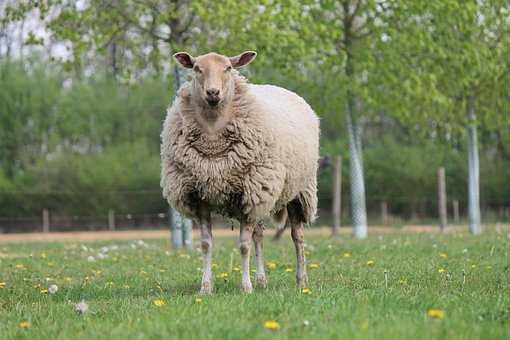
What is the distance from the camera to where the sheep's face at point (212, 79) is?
25.0 feet

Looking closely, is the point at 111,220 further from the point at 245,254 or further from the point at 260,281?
the point at 245,254

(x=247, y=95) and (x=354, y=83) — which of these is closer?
(x=247, y=95)

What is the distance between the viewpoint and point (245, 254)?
312 inches

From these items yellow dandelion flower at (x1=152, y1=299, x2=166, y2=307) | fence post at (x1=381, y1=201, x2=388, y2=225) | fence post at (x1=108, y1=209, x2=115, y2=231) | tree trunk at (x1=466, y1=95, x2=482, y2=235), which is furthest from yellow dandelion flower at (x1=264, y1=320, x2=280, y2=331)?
fence post at (x1=108, y1=209, x2=115, y2=231)

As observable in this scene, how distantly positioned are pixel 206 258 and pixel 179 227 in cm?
820

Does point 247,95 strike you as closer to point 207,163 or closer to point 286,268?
point 207,163

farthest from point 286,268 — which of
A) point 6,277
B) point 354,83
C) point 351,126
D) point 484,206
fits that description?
point 484,206

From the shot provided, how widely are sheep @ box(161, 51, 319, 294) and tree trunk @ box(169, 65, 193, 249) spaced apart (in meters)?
6.74

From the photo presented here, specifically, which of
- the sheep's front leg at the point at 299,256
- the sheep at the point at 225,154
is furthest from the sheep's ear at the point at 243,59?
the sheep's front leg at the point at 299,256

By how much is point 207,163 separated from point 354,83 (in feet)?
36.7

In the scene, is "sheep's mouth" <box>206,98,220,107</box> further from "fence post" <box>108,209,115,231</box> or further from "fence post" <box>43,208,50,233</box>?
"fence post" <box>43,208,50,233</box>

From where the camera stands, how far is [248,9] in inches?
597

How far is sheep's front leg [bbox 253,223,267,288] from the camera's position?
836cm

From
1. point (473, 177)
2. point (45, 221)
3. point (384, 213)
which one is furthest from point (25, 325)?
point (45, 221)
